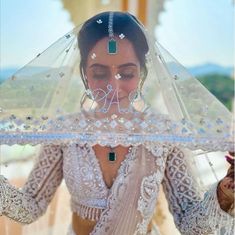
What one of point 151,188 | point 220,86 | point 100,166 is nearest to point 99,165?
point 100,166

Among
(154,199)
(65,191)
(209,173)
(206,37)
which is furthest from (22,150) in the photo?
(206,37)

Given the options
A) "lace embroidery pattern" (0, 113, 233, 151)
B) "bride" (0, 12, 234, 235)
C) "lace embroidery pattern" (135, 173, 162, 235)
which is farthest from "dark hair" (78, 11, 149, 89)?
"lace embroidery pattern" (135, 173, 162, 235)

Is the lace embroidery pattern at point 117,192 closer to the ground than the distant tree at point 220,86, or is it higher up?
closer to the ground

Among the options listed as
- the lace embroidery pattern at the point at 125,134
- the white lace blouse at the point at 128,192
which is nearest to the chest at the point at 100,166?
the white lace blouse at the point at 128,192

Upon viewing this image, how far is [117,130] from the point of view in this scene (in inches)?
33.3

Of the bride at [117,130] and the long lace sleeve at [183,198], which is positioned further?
the long lace sleeve at [183,198]

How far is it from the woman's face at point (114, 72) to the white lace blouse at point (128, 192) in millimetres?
143

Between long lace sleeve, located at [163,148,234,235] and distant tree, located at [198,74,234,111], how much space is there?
0.15 metres

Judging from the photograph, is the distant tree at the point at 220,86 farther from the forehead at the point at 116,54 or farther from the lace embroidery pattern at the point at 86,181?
the lace embroidery pattern at the point at 86,181

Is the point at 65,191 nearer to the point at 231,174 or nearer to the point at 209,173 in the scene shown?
the point at 209,173

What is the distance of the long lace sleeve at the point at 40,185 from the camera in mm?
1030

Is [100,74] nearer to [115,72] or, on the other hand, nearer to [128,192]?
[115,72]

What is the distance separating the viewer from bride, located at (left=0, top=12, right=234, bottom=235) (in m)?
0.85

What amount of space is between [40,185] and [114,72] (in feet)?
1.13
